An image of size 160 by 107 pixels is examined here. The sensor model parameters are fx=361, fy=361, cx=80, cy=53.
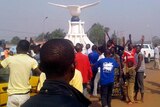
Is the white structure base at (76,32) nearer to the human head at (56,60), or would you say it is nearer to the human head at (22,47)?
the human head at (22,47)

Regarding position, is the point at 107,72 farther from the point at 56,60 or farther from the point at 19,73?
the point at 56,60

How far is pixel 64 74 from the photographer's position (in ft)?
7.13

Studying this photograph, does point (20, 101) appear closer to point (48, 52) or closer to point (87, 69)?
point (87, 69)

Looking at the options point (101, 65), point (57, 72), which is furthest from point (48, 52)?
point (101, 65)

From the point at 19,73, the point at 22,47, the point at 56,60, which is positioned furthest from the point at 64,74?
the point at 22,47

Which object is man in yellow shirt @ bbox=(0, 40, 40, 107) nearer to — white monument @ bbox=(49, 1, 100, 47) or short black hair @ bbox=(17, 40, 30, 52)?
short black hair @ bbox=(17, 40, 30, 52)

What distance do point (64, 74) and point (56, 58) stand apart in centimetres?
11

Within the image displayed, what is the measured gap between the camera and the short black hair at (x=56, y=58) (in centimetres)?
214

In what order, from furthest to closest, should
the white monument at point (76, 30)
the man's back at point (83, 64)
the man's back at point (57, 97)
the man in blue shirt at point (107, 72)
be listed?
the white monument at point (76, 30), the man in blue shirt at point (107, 72), the man's back at point (83, 64), the man's back at point (57, 97)

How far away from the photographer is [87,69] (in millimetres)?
7934

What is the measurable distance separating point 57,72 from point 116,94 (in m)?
9.01

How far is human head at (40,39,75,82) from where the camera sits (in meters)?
2.14

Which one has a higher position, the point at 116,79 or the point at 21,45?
the point at 21,45

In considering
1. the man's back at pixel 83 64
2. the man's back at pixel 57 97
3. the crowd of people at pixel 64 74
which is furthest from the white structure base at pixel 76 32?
the man's back at pixel 57 97
